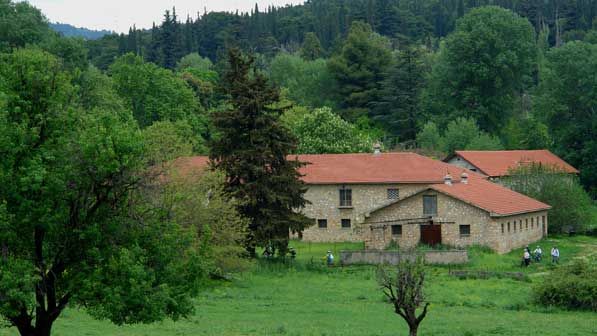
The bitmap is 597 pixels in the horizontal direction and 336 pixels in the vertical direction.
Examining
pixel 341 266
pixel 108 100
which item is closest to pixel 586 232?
pixel 341 266

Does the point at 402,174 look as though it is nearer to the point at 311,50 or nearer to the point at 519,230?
the point at 519,230

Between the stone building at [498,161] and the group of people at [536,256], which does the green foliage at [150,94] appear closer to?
the stone building at [498,161]

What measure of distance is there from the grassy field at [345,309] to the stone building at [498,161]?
22.0 m

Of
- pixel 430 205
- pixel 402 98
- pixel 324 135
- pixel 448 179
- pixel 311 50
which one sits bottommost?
pixel 430 205

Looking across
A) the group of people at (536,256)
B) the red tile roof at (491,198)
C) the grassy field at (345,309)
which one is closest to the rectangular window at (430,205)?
the red tile roof at (491,198)

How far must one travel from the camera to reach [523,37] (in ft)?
342

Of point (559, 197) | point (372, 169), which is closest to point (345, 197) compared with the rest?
point (372, 169)

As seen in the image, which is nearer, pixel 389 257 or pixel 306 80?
pixel 389 257

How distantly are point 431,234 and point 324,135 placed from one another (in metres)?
23.4

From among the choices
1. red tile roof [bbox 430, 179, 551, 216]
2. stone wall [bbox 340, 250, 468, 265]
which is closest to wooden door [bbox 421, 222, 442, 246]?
red tile roof [bbox 430, 179, 551, 216]

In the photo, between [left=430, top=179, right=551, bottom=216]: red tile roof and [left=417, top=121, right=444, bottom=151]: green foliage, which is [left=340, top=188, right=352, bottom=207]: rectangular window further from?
[left=417, top=121, right=444, bottom=151]: green foliage

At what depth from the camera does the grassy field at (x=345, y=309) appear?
33469mm

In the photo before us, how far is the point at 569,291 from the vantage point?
1588 inches

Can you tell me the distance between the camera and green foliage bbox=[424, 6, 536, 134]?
103 m
